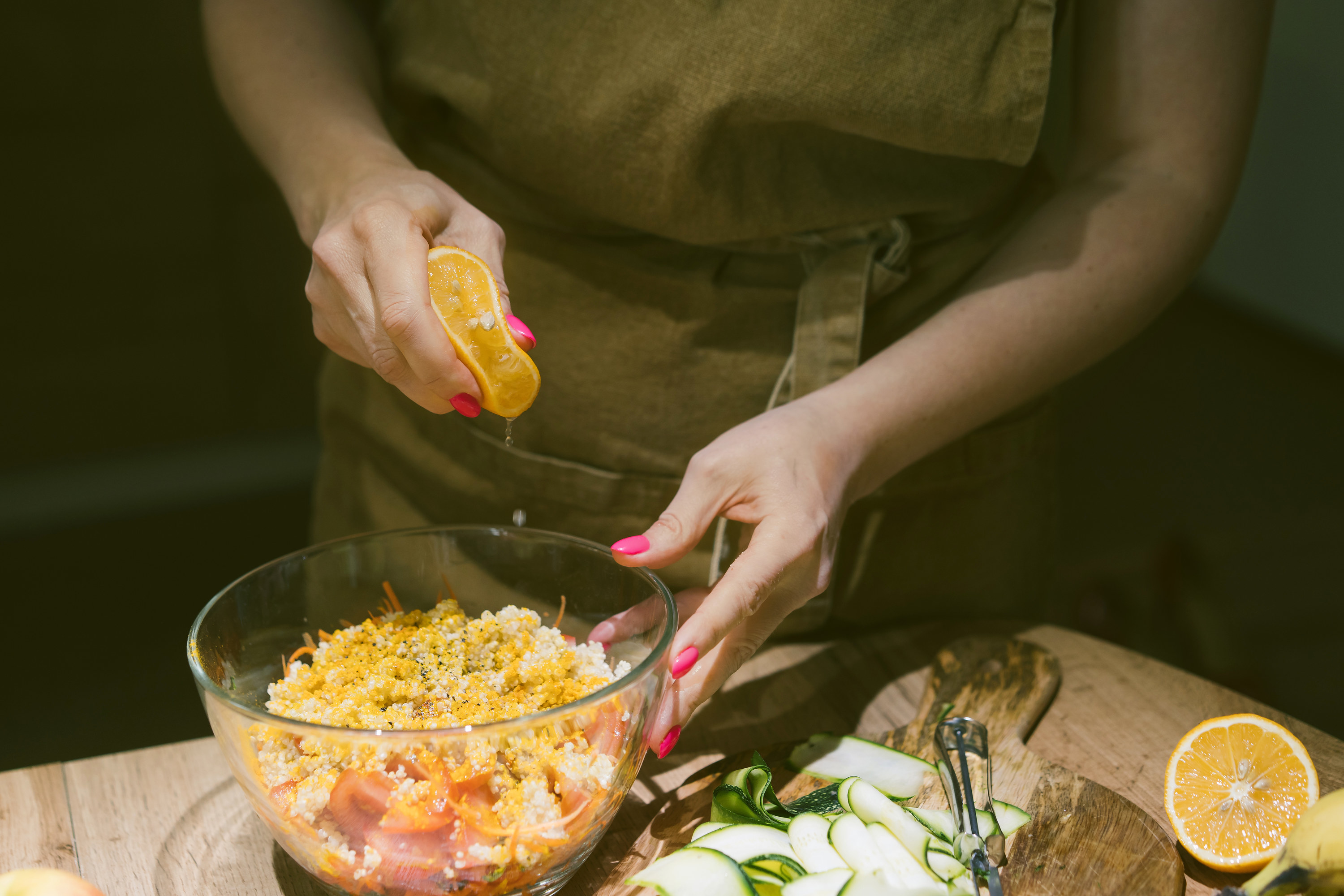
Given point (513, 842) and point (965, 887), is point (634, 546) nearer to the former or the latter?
point (513, 842)

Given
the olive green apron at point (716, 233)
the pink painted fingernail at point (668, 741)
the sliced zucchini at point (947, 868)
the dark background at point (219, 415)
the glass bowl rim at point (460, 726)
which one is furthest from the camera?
the dark background at point (219, 415)

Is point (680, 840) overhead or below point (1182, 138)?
below

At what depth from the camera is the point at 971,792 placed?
0.85m

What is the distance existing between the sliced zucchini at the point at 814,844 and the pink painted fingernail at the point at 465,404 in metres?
0.44

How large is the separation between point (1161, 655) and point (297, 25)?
2.27 meters

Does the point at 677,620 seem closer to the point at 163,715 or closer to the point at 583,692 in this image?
the point at 583,692

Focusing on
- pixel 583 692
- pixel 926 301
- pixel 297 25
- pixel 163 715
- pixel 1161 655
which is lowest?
pixel 163 715

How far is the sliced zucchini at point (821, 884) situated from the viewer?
752 mm

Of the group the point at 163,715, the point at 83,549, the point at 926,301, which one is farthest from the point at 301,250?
the point at 926,301

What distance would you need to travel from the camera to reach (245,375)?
2947 millimetres

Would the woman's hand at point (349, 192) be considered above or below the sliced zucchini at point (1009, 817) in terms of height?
above

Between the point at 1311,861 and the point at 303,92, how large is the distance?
1167mm

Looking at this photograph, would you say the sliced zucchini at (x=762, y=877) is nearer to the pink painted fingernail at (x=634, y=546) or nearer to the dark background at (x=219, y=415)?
the pink painted fingernail at (x=634, y=546)

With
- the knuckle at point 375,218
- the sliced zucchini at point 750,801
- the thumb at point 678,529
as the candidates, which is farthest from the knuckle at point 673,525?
the knuckle at point 375,218
